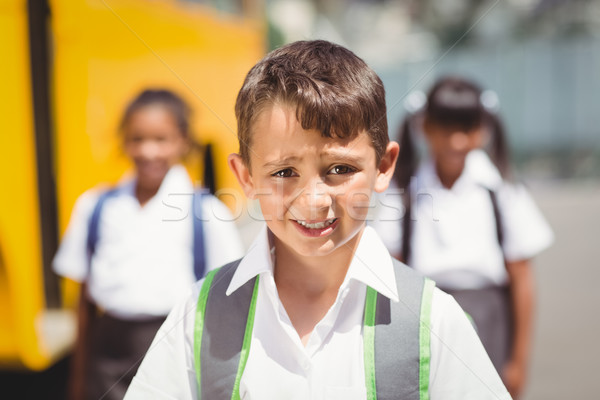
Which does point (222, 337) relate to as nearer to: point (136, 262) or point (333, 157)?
point (333, 157)

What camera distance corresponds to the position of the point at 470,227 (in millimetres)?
2264

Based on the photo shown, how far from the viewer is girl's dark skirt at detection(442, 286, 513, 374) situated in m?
2.12

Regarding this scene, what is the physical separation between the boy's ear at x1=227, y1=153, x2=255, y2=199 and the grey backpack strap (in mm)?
358

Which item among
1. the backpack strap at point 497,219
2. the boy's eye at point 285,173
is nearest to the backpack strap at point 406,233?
the backpack strap at point 497,219

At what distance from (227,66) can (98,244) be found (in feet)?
10.5

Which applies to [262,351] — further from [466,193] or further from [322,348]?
[466,193]

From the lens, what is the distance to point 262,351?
1.16m

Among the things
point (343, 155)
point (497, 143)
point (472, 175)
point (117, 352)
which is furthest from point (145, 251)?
point (497, 143)

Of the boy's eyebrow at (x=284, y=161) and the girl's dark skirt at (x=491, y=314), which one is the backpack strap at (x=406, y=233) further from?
the boy's eyebrow at (x=284, y=161)

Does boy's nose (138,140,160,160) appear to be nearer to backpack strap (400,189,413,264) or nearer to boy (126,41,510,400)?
backpack strap (400,189,413,264)

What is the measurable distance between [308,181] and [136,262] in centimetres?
136

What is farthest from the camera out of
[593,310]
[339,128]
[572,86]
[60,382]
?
[572,86]

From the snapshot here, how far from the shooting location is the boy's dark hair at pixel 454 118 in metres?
2.41

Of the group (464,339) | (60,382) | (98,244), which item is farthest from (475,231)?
(60,382)
